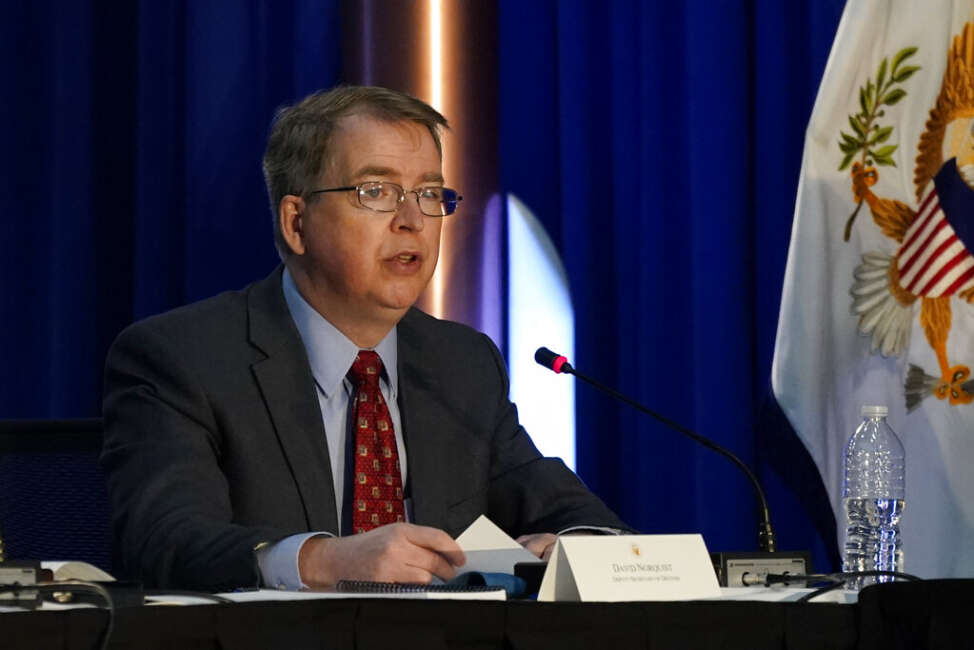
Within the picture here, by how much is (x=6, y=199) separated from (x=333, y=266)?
181 centimetres

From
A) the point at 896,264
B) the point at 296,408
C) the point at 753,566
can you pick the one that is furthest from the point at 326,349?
the point at 896,264

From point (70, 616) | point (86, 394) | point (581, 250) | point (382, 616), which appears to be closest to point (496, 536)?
point (382, 616)

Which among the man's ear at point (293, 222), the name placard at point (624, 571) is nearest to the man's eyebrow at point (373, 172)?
the man's ear at point (293, 222)

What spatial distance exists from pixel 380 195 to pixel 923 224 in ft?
4.52

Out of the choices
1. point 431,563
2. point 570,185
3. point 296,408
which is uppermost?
point 570,185

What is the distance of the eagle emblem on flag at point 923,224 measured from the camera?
10.2 feet

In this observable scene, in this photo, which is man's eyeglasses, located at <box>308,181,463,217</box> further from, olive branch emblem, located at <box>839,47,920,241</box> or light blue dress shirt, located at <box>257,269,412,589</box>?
olive branch emblem, located at <box>839,47,920,241</box>

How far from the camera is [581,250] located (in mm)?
3762

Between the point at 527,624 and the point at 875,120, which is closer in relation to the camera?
the point at 527,624

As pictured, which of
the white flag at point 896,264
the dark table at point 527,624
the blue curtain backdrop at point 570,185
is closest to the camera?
the dark table at point 527,624

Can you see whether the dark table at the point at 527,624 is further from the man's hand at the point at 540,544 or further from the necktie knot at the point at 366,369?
the necktie knot at the point at 366,369

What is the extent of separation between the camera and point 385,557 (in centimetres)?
179

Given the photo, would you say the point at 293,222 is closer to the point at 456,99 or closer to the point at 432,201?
the point at 432,201

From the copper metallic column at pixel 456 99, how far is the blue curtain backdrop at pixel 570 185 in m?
0.13
